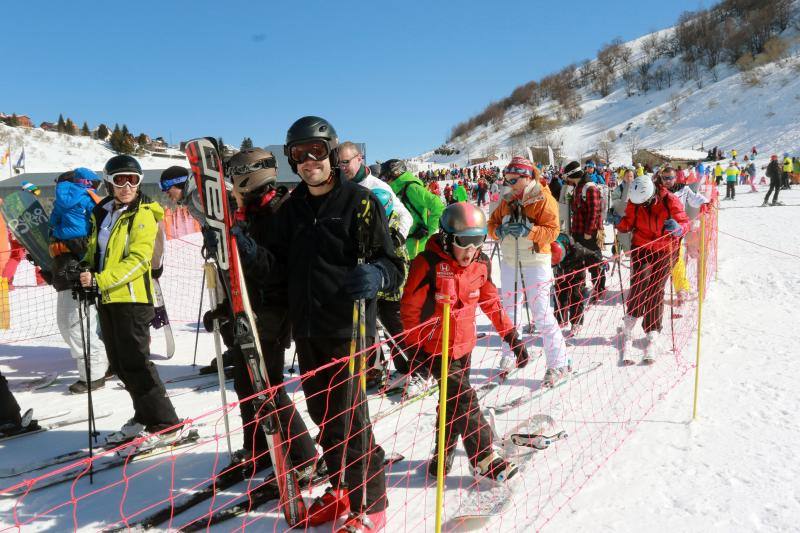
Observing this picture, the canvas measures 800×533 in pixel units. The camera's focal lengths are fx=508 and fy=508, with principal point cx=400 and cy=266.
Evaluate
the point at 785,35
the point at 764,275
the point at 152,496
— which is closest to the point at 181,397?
the point at 152,496

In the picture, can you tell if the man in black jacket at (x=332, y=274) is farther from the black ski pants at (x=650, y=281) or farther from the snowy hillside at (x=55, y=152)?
the snowy hillside at (x=55, y=152)

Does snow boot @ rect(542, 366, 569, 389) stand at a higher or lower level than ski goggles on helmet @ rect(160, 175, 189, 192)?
lower

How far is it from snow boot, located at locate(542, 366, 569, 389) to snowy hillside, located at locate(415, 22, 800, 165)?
44.7 metres

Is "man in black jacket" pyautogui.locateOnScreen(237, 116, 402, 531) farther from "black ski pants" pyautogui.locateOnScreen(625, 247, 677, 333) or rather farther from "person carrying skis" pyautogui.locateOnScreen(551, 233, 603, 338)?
"person carrying skis" pyautogui.locateOnScreen(551, 233, 603, 338)

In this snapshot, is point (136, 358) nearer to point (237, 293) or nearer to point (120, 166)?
point (120, 166)

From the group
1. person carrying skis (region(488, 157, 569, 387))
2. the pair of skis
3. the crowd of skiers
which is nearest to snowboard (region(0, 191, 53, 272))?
the crowd of skiers

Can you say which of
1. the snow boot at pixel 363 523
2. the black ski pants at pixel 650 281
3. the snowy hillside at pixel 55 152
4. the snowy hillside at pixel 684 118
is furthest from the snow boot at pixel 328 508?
the snowy hillside at pixel 55 152

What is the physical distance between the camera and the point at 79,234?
4.65 metres

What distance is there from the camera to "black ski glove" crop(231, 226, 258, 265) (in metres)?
2.41

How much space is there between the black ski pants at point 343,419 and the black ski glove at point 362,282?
339 mm

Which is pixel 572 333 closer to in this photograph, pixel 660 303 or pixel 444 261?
pixel 660 303

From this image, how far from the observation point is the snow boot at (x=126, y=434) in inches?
147

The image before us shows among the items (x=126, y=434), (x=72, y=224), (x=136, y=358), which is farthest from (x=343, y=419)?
(x=72, y=224)

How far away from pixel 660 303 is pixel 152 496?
4760 mm
